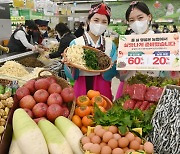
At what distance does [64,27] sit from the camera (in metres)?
6.09

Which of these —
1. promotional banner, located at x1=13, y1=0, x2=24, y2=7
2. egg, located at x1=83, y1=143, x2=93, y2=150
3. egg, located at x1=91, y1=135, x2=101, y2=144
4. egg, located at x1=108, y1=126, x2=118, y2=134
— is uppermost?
promotional banner, located at x1=13, y1=0, x2=24, y2=7

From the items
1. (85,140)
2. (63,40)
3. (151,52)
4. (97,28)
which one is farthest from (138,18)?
(63,40)

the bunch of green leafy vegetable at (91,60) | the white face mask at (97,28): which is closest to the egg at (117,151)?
the bunch of green leafy vegetable at (91,60)

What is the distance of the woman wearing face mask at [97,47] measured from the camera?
9.50ft

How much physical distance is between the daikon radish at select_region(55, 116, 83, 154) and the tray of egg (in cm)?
6

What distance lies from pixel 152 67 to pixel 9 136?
1359 millimetres

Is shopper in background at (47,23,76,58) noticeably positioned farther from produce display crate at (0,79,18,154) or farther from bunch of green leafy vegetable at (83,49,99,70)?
produce display crate at (0,79,18,154)

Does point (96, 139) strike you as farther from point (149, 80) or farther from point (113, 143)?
point (149, 80)

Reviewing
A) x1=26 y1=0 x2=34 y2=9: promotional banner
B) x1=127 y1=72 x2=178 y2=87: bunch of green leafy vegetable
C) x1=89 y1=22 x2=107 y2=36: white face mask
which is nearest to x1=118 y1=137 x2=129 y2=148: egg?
x1=127 y1=72 x2=178 y2=87: bunch of green leafy vegetable

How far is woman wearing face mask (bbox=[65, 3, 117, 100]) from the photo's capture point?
2.90 meters

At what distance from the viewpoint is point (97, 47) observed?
3.02 metres

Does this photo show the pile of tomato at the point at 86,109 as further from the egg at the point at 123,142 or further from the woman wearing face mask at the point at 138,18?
the woman wearing face mask at the point at 138,18

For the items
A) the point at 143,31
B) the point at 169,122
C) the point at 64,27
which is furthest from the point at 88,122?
the point at 64,27

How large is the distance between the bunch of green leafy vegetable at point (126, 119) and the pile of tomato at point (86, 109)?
0.13 metres
